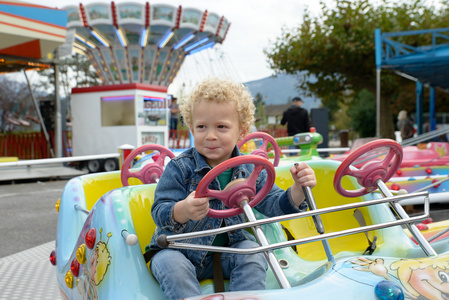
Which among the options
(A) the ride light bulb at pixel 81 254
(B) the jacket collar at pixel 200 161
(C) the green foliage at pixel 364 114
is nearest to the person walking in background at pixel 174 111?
(A) the ride light bulb at pixel 81 254

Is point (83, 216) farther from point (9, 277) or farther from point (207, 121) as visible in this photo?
point (207, 121)

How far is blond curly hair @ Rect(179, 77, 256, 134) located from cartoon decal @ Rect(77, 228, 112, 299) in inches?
21.1

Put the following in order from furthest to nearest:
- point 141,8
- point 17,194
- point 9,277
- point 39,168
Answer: point 141,8 < point 39,168 < point 17,194 < point 9,277

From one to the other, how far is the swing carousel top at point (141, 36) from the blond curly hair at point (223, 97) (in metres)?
15.9

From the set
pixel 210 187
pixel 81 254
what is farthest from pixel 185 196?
pixel 81 254

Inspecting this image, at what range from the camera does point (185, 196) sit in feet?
5.34

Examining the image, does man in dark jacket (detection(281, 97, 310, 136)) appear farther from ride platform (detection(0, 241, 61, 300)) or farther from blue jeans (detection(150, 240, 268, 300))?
blue jeans (detection(150, 240, 268, 300))

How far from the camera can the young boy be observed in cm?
150

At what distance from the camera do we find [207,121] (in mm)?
1546

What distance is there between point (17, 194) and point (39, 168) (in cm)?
313

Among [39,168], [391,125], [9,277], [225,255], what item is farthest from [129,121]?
[391,125]

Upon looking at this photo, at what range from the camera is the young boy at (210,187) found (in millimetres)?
1495

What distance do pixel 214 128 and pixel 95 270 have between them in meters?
0.65

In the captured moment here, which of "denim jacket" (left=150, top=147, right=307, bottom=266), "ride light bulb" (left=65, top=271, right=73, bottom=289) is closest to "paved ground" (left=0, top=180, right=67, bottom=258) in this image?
"ride light bulb" (left=65, top=271, right=73, bottom=289)
